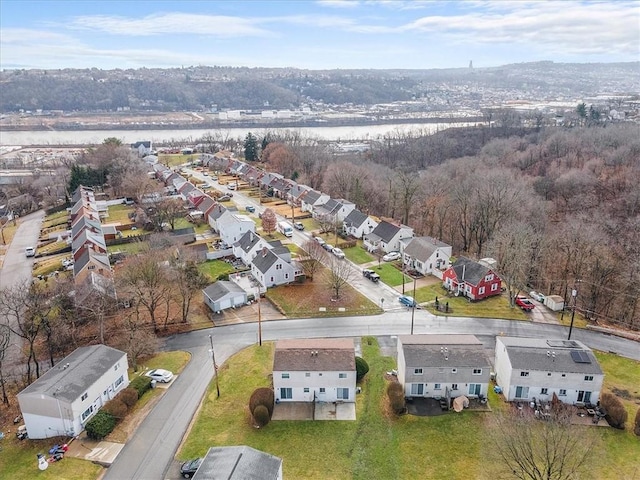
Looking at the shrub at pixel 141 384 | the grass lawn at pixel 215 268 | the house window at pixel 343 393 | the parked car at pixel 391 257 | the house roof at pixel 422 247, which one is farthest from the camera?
the parked car at pixel 391 257

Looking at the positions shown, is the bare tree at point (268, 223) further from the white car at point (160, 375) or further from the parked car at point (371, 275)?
the white car at point (160, 375)

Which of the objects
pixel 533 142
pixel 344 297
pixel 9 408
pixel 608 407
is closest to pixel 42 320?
pixel 9 408

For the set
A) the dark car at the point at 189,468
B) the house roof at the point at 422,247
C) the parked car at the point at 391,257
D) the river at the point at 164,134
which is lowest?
the dark car at the point at 189,468

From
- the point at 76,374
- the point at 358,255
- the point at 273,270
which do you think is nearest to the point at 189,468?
the point at 76,374

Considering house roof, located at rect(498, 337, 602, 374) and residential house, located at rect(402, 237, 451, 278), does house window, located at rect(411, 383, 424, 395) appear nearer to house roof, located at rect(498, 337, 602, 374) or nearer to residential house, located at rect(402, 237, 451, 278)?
house roof, located at rect(498, 337, 602, 374)

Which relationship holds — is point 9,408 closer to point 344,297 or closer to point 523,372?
point 344,297

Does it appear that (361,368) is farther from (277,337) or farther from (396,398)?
(277,337)

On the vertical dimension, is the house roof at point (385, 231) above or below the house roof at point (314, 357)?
above

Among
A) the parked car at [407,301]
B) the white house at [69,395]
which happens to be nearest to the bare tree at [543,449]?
the parked car at [407,301]
